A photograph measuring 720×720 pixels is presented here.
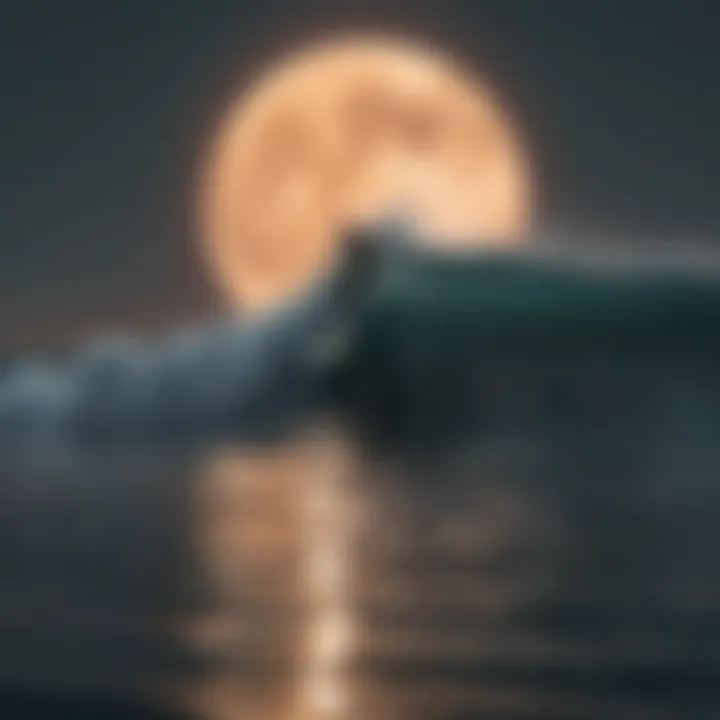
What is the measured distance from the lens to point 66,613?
11.2 m

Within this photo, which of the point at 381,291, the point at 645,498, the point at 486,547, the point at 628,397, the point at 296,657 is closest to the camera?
the point at 296,657

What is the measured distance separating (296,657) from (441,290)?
914 inches

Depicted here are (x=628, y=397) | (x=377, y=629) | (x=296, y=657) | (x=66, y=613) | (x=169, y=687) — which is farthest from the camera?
(x=628, y=397)

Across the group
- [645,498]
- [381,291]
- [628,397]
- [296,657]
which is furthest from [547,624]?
[381,291]

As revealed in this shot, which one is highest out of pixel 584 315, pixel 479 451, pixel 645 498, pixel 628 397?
pixel 584 315

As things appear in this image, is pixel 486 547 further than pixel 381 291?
No

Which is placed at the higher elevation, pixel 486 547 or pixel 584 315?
pixel 584 315

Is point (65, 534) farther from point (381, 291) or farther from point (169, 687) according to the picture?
point (381, 291)

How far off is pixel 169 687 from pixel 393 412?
71.3 feet

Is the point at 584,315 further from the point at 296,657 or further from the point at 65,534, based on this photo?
the point at 296,657

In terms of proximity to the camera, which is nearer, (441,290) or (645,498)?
(645,498)

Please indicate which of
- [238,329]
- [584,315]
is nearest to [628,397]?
[584,315]

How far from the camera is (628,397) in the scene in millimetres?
29734

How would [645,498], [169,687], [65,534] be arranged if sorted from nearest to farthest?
1. [169,687]
2. [65,534]
3. [645,498]
